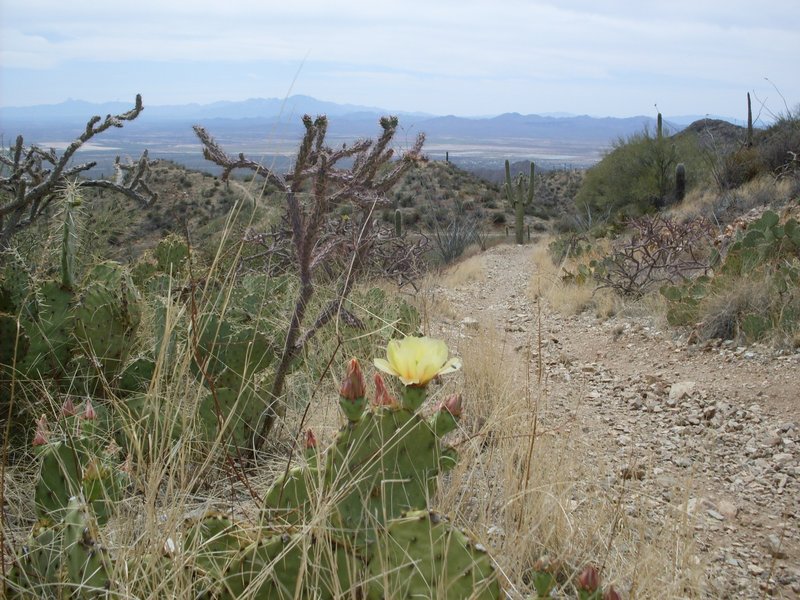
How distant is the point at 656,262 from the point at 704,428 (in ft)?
12.5

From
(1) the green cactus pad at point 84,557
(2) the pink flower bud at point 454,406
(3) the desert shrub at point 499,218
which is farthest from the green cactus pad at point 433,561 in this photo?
(3) the desert shrub at point 499,218

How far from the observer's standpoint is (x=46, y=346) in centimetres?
280

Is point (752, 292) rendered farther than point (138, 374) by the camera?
Yes

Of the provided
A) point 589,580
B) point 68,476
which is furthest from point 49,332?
point 589,580

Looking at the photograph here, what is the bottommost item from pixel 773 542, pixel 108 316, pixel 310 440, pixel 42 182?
pixel 773 542

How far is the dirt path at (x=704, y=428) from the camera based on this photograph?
2.50 m

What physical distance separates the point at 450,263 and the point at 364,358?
12.5 metres

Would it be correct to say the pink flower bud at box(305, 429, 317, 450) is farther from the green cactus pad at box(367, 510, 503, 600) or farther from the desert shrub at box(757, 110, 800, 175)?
the desert shrub at box(757, 110, 800, 175)

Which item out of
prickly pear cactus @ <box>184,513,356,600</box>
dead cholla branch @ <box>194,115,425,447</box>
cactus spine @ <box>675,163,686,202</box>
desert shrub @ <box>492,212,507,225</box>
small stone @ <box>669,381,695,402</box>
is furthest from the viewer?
desert shrub @ <box>492,212,507,225</box>

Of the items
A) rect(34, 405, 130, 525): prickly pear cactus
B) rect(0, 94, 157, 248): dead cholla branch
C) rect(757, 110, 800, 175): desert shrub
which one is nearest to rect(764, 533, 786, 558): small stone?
rect(34, 405, 130, 525): prickly pear cactus

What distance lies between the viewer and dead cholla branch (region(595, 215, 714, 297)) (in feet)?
23.4

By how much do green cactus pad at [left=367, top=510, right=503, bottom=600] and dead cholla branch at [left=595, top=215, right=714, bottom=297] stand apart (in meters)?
5.68

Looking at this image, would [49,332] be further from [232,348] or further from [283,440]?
[283,440]

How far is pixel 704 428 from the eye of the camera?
12.3 ft
